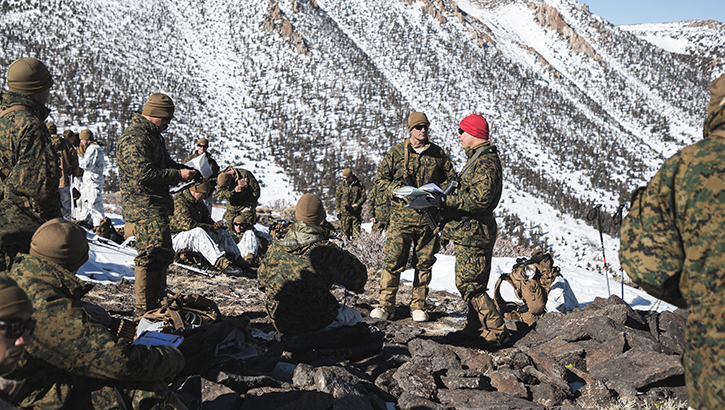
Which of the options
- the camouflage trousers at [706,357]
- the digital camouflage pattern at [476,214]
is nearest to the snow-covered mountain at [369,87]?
the digital camouflage pattern at [476,214]

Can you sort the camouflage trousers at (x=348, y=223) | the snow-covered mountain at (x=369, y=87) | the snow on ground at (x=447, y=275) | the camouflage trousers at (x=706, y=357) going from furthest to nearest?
the snow-covered mountain at (x=369, y=87)
the camouflage trousers at (x=348, y=223)
the snow on ground at (x=447, y=275)
the camouflage trousers at (x=706, y=357)

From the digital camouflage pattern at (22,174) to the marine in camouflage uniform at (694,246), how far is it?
3349mm

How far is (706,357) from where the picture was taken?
1562 mm

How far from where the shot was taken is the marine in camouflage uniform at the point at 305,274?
11.4 ft

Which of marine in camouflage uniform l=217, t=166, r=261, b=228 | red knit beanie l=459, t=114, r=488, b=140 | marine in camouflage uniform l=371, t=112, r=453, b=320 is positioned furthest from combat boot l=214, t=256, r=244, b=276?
red knit beanie l=459, t=114, r=488, b=140

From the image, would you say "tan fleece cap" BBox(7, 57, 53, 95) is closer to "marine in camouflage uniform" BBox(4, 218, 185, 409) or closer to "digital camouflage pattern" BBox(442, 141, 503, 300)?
"marine in camouflage uniform" BBox(4, 218, 185, 409)

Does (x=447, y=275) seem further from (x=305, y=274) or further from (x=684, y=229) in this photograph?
(x=684, y=229)

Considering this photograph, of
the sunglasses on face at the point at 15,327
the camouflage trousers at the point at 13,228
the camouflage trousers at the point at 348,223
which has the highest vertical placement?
the sunglasses on face at the point at 15,327

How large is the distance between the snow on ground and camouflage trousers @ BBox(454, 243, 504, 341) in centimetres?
242

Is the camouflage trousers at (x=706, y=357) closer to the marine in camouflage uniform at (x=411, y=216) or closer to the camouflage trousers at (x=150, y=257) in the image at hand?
the marine in camouflage uniform at (x=411, y=216)

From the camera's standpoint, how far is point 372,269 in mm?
8242

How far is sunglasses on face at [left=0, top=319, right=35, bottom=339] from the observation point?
55.0 inches

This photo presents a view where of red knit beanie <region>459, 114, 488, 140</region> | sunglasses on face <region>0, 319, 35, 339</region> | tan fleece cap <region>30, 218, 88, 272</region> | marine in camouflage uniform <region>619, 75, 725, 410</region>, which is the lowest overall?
sunglasses on face <region>0, 319, 35, 339</region>

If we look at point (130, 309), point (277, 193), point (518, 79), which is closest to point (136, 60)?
point (277, 193)
